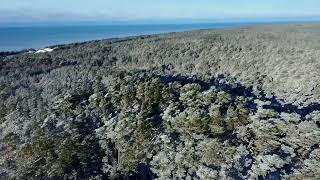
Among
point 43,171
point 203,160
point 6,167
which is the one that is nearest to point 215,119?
point 203,160

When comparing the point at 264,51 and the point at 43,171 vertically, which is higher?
the point at 264,51

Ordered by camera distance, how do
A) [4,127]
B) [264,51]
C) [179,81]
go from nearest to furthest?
[4,127] < [179,81] < [264,51]

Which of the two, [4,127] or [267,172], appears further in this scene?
[4,127]

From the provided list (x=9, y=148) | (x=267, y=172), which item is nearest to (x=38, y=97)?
(x=9, y=148)

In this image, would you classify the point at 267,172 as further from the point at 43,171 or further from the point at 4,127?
the point at 4,127

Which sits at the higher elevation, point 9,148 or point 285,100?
point 285,100

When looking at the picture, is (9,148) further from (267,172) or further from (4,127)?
(267,172)

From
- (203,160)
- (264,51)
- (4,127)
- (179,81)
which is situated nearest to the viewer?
(203,160)
